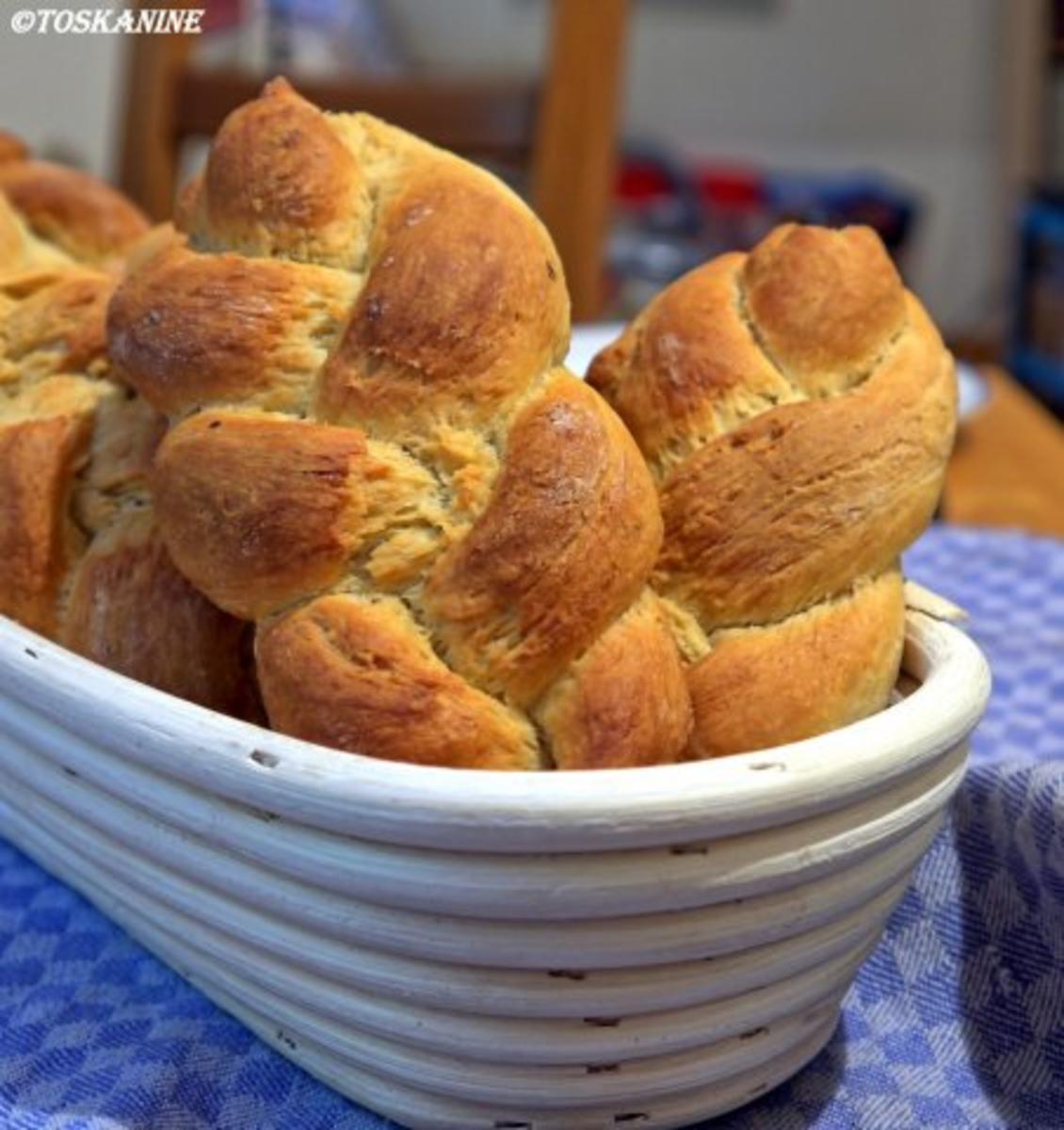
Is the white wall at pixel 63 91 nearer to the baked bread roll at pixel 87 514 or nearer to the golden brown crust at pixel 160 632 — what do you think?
the baked bread roll at pixel 87 514

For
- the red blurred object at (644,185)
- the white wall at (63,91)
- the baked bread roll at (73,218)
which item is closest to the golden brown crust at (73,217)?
the baked bread roll at (73,218)

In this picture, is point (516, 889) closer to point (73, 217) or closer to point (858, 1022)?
point (858, 1022)

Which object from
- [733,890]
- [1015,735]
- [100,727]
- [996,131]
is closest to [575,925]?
[733,890]

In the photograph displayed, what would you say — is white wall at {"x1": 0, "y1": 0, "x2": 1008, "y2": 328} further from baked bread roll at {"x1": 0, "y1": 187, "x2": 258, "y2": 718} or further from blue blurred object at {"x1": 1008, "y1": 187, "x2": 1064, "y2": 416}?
baked bread roll at {"x1": 0, "y1": 187, "x2": 258, "y2": 718}

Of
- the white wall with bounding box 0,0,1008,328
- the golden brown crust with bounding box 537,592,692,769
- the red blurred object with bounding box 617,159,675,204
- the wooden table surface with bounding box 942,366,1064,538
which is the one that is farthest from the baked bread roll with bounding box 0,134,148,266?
the white wall with bounding box 0,0,1008,328

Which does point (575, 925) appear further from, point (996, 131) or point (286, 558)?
point (996, 131)
